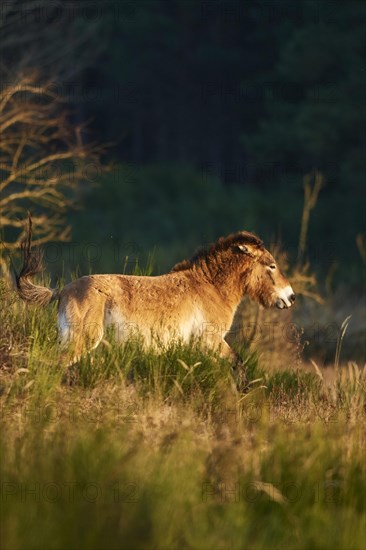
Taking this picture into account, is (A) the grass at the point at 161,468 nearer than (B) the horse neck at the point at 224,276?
Yes

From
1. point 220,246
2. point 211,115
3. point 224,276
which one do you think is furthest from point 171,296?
point 211,115

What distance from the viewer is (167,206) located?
5000 centimetres

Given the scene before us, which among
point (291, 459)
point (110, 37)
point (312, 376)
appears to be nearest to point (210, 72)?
point (110, 37)

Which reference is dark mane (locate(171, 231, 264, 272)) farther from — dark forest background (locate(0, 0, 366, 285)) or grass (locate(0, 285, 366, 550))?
dark forest background (locate(0, 0, 366, 285))

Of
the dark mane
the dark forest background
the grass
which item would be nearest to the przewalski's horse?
the dark mane

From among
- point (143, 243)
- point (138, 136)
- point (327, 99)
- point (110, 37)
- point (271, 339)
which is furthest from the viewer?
point (138, 136)

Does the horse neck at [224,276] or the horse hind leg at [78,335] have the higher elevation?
the horse neck at [224,276]

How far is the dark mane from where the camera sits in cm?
1224

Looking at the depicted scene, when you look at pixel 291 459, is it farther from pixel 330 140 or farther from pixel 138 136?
pixel 138 136

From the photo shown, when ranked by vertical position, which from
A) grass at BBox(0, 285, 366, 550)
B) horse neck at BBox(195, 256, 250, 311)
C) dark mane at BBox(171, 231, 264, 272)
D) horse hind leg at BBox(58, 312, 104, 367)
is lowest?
grass at BBox(0, 285, 366, 550)

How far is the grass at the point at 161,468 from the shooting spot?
622 cm

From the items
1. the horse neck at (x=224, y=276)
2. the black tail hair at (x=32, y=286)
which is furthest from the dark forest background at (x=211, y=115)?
the black tail hair at (x=32, y=286)

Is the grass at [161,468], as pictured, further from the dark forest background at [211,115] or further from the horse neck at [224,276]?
the dark forest background at [211,115]

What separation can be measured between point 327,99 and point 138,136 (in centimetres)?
2530
